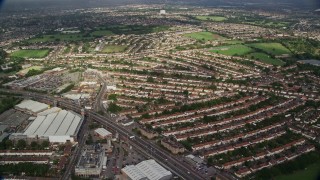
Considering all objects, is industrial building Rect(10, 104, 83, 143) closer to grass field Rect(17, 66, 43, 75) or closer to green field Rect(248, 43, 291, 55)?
grass field Rect(17, 66, 43, 75)

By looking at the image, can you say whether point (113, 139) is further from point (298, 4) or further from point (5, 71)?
point (298, 4)

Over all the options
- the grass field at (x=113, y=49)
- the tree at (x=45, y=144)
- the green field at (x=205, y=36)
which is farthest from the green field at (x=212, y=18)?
the tree at (x=45, y=144)

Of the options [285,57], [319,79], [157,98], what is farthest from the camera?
[285,57]

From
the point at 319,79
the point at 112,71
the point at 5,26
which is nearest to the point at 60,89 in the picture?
the point at 112,71

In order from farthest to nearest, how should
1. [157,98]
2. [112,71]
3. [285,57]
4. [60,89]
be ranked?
1. [285,57]
2. [112,71]
3. [60,89]
4. [157,98]

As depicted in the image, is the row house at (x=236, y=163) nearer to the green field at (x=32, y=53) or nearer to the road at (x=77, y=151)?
the road at (x=77, y=151)

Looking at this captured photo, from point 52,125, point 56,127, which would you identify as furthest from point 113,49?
point 56,127
